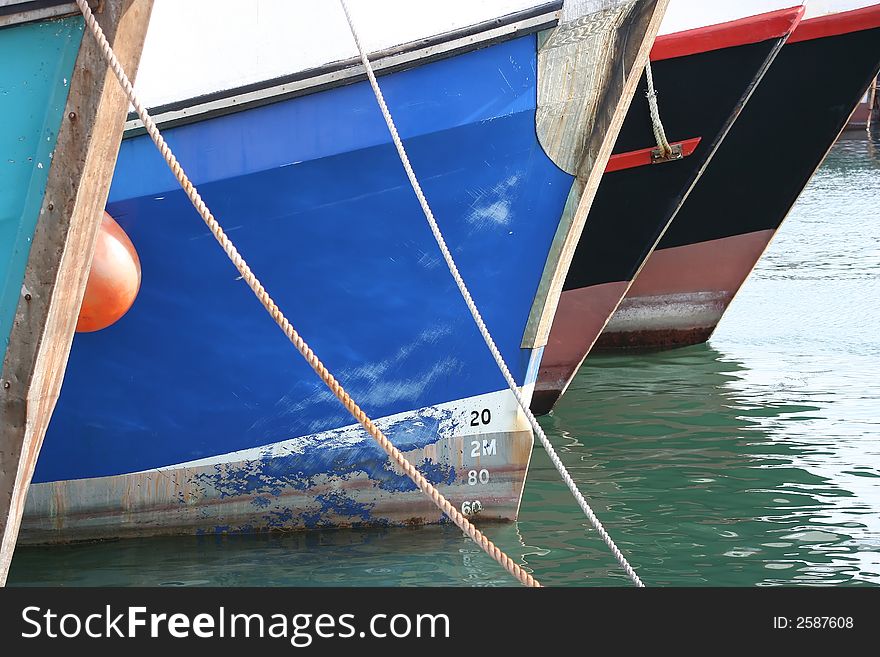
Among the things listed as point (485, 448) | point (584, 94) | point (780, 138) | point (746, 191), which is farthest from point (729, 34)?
point (485, 448)

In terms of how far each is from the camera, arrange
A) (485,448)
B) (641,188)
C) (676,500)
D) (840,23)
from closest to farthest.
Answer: (485,448)
(676,500)
(641,188)
(840,23)

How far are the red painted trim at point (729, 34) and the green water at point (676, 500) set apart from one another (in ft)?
6.80

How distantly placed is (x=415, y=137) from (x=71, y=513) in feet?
Result: 6.74

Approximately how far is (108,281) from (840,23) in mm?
5384

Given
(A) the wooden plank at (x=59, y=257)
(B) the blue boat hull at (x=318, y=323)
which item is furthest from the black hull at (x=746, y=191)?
(A) the wooden plank at (x=59, y=257)

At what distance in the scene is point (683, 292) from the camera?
329 inches

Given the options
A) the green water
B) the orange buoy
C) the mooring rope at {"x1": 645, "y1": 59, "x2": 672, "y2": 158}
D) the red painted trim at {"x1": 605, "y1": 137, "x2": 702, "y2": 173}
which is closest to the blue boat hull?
the green water

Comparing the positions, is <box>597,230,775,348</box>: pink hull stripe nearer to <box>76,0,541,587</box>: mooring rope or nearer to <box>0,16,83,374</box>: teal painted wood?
<box>76,0,541,587</box>: mooring rope

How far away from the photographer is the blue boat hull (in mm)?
4203

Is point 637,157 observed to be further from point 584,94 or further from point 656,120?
point 584,94

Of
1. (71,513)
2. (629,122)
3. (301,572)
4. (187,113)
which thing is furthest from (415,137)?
(629,122)

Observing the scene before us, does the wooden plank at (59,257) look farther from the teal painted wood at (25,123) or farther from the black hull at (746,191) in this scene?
the black hull at (746,191)

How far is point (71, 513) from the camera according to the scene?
466cm
